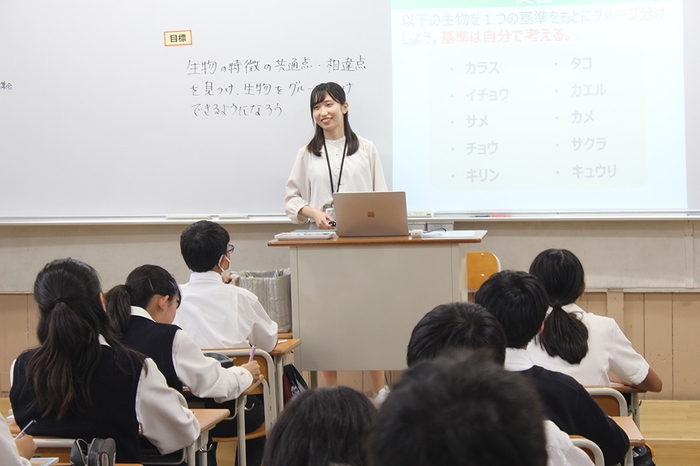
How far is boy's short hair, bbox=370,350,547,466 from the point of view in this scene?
588mm

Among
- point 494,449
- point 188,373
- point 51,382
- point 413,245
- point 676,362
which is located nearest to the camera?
point 494,449

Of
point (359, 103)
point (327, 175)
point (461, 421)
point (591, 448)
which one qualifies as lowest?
point (591, 448)

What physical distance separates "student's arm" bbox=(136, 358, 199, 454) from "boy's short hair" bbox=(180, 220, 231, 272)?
1048mm

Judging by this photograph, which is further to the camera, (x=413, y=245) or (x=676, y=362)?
(x=676, y=362)

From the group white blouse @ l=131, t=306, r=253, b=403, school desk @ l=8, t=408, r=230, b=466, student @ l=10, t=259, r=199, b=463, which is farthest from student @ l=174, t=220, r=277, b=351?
student @ l=10, t=259, r=199, b=463

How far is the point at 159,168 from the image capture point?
14.4 feet

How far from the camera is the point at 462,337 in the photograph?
1.30 metres

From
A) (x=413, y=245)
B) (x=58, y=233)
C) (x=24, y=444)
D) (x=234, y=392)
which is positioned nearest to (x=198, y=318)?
(x=234, y=392)

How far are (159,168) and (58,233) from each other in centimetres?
79

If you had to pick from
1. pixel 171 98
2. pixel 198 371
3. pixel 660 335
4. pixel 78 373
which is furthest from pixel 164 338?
pixel 660 335

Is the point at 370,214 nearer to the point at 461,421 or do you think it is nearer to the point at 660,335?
the point at 660,335

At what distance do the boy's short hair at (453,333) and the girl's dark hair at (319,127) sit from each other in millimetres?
2765

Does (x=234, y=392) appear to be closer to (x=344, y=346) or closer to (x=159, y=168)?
(x=344, y=346)

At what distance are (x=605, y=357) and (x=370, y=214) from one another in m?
1.41
